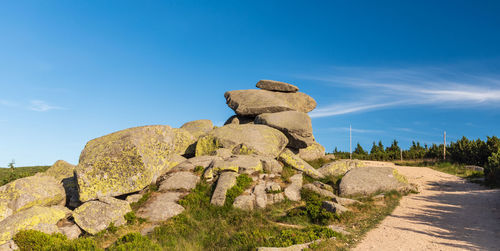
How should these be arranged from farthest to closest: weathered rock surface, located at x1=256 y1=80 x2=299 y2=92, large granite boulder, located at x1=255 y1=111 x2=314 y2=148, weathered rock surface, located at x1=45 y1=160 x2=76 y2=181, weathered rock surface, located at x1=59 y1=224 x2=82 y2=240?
1. weathered rock surface, located at x1=256 y1=80 x2=299 y2=92
2. large granite boulder, located at x1=255 y1=111 x2=314 y2=148
3. weathered rock surface, located at x1=45 y1=160 x2=76 y2=181
4. weathered rock surface, located at x1=59 y1=224 x2=82 y2=240

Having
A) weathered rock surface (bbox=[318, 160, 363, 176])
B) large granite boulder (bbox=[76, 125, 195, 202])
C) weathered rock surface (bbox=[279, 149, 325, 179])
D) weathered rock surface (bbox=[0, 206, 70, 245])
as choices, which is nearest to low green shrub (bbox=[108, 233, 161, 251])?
weathered rock surface (bbox=[0, 206, 70, 245])

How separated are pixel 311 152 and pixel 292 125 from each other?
4634 mm

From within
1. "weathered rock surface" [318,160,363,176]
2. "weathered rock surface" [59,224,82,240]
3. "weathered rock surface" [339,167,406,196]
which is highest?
"weathered rock surface" [318,160,363,176]

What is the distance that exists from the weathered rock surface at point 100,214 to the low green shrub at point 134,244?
235cm

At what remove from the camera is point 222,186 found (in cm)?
1872

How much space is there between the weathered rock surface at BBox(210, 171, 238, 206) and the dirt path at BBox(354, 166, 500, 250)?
8041 millimetres

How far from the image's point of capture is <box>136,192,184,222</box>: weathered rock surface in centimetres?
1691

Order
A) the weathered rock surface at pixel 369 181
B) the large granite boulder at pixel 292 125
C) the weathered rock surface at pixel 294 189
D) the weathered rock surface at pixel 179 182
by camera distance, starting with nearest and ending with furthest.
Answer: the weathered rock surface at pixel 294 189 → the weathered rock surface at pixel 179 182 → the weathered rock surface at pixel 369 181 → the large granite boulder at pixel 292 125

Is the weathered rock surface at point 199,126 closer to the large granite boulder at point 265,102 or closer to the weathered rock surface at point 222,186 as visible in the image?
the large granite boulder at point 265,102

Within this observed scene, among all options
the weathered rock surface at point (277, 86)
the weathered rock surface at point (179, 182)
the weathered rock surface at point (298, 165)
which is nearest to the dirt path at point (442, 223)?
the weathered rock surface at point (298, 165)

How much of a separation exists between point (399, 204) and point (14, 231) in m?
20.4

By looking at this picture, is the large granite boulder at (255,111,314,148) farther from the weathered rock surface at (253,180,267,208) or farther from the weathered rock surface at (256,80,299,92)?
the weathered rock surface at (253,180,267,208)

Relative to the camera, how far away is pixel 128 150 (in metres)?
18.9

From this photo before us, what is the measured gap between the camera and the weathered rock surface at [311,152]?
3142cm
